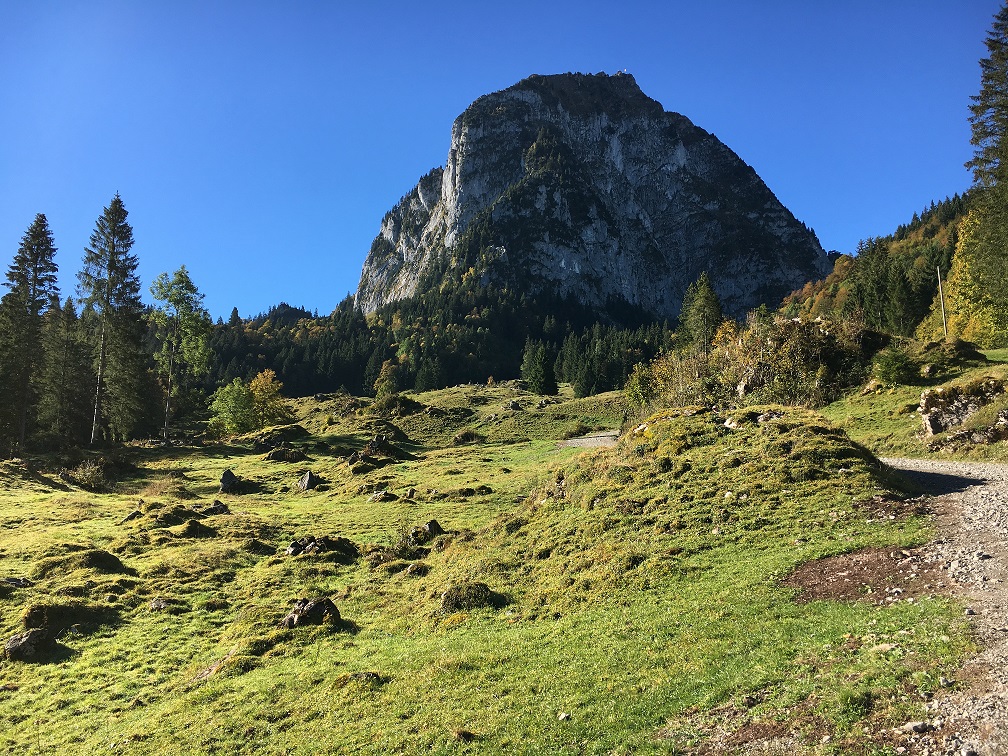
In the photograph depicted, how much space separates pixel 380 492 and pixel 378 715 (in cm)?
3510

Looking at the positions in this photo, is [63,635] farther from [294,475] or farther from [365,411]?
[365,411]

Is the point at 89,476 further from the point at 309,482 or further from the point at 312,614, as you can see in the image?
the point at 312,614

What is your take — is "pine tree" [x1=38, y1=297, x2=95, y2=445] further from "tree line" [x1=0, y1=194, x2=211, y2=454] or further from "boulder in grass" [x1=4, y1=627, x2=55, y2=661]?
"boulder in grass" [x1=4, y1=627, x2=55, y2=661]

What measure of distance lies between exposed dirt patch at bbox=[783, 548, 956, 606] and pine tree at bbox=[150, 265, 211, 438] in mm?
80850

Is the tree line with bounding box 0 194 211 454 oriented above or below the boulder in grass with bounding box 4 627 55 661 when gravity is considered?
above

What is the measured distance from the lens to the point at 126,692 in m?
18.4

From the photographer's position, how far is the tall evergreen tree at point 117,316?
71.7m

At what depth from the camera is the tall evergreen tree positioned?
235 feet

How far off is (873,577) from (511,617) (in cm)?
1143

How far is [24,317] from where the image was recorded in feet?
218

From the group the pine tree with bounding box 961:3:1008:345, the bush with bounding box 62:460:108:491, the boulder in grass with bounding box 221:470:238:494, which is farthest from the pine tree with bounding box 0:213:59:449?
the pine tree with bounding box 961:3:1008:345

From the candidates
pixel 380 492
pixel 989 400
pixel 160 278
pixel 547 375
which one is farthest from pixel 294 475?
pixel 547 375

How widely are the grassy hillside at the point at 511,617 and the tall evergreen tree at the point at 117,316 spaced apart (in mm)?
33756

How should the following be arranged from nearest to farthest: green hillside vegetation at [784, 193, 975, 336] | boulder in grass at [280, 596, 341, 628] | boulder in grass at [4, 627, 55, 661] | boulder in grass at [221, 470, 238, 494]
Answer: boulder in grass at [4, 627, 55, 661] → boulder in grass at [280, 596, 341, 628] → boulder in grass at [221, 470, 238, 494] → green hillside vegetation at [784, 193, 975, 336]
